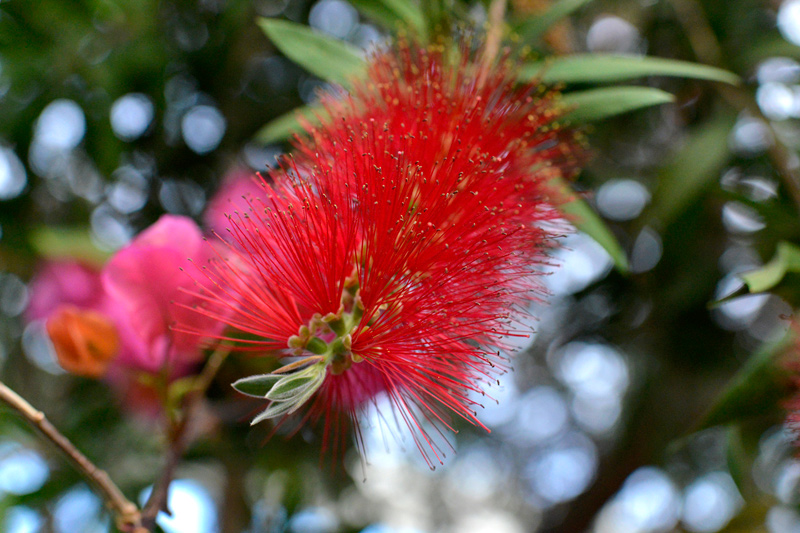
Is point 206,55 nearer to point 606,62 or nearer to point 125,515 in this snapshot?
point 606,62

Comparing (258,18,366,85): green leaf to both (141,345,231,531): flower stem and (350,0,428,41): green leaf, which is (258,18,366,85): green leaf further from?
(141,345,231,531): flower stem

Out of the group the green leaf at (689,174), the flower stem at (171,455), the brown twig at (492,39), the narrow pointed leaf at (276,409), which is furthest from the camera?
the green leaf at (689,174)

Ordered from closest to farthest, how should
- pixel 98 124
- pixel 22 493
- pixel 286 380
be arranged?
pixel 286 380 → pixel 22 493 → pixel 98 124

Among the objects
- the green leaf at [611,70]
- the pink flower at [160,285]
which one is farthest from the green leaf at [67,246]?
the green leaf at [611,70]

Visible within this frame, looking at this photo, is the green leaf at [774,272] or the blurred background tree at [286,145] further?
the blurred background tree at [286,145]

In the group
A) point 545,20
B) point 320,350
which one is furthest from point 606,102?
point 320,350

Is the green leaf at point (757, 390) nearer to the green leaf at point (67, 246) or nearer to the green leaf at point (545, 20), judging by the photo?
the green leaf at point (545, 20)

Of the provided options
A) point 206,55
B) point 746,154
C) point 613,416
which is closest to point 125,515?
point 206,55
